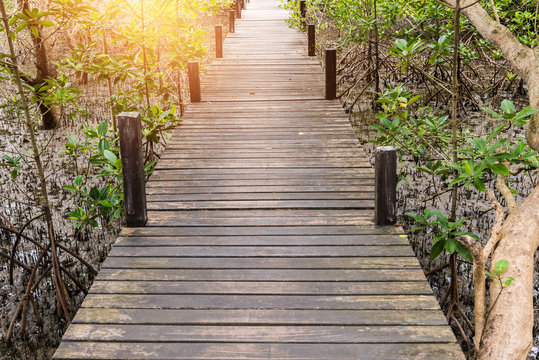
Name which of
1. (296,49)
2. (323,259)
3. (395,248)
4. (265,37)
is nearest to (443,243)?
(395,248)

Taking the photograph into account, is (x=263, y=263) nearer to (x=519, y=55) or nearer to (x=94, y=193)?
(x=94, y=193)

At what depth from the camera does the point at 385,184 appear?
3.32 m

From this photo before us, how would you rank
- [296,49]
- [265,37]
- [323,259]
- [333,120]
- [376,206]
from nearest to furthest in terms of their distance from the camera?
[323,259] < [376,206] < [333,120] < [296,49] < [265,37]

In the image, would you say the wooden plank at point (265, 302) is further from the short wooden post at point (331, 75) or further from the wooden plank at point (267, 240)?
the short wooden post at point (331, 75)

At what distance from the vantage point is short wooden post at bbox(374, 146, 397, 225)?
3268 millimetres

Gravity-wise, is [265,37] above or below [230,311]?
above

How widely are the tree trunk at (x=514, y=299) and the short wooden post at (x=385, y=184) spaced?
0.63m

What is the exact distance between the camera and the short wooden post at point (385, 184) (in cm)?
327

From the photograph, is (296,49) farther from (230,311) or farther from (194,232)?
(230,311)

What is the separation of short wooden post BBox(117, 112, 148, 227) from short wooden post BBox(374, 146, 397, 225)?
1386 mm

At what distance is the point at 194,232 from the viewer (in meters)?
3.43

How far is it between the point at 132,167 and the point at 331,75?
12.2ft

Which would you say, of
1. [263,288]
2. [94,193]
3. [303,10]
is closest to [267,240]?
[263,288]

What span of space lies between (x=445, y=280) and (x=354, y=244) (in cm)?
149
